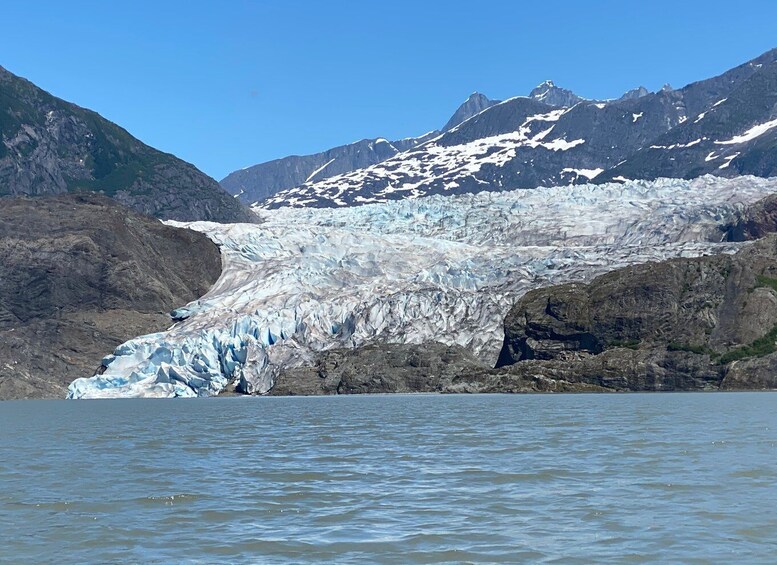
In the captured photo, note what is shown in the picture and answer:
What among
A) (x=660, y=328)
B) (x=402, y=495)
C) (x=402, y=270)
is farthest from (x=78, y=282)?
(x=402, y=495)

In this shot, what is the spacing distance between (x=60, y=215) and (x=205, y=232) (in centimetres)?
2110

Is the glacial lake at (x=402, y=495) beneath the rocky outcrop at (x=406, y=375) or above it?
above

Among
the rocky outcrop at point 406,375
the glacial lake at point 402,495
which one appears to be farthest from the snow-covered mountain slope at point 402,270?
the glacial lake at point 402,495

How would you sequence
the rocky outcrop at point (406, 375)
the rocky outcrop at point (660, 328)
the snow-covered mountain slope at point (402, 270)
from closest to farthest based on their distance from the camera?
the rocky outcrop at point (660, 328)
the rocky outcrop at point (406, 375)
the snow-covered mountain slope at point (402, 270)

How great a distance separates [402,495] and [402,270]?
113 meters

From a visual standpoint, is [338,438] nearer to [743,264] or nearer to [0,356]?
[743,264]

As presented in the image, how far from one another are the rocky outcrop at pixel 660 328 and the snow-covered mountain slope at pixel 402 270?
418 inches

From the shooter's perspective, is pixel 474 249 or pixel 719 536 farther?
pixel 474 249

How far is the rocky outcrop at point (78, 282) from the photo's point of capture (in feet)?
417

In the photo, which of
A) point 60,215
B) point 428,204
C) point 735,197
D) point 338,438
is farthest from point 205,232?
point 338,438

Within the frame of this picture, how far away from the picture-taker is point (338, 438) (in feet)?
148

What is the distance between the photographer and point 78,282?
143125mm

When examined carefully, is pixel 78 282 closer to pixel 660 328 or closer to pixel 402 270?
pixel 402 270

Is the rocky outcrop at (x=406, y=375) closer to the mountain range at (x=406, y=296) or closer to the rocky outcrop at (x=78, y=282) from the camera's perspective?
the mountain range at (x=406, y=296)
